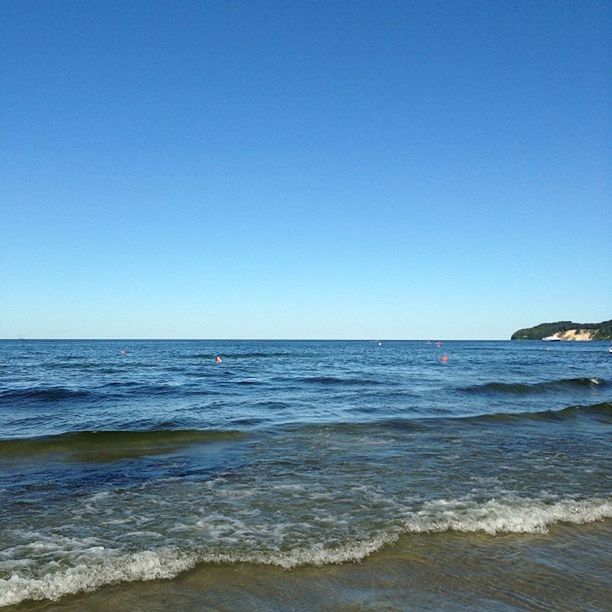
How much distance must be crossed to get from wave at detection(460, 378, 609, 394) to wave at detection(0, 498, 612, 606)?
58.2 ft

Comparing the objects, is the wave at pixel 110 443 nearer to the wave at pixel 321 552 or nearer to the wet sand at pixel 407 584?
the wave at pixel 321 552

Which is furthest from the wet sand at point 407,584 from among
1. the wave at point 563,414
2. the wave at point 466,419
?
the wave at point 563,414

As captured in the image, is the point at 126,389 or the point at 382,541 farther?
the point at 126,389

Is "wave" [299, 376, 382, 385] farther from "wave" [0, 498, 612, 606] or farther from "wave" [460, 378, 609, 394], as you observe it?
"wave" [0, 498, 612, 606]

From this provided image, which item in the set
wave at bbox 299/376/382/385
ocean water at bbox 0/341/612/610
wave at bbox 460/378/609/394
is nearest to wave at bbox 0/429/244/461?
ocean water at bbox 0/341/612/610

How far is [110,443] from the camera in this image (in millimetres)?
12180

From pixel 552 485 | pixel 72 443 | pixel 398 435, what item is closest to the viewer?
pixel 552 485

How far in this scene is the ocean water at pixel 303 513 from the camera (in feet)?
15.1

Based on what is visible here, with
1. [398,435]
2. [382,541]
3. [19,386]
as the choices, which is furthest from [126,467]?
[19,386]

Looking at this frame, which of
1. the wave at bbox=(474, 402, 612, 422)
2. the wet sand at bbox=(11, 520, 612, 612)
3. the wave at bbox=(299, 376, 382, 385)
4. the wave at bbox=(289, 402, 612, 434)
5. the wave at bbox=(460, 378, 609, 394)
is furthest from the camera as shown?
the wave at bbox=(299, 376, 382, 385)

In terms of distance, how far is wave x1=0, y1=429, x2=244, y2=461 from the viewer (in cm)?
1101

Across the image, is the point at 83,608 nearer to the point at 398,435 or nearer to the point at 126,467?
the point at 126,467

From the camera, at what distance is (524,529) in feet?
20.4

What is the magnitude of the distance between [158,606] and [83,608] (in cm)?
68
